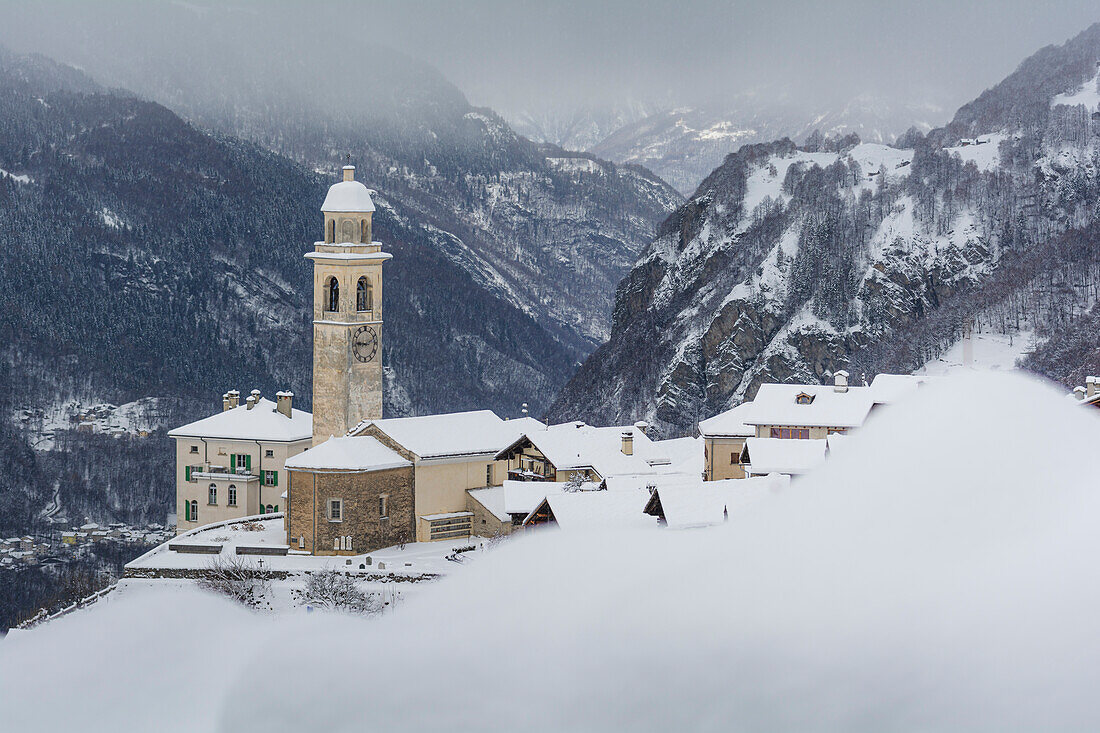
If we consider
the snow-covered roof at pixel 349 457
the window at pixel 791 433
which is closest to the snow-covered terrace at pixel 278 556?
the snow-covered roof at pixel 349 457

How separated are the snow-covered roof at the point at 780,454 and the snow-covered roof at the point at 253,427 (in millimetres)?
25029

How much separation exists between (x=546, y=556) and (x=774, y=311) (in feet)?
524

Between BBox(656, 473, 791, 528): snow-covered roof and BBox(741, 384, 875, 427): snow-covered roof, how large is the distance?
18748mm

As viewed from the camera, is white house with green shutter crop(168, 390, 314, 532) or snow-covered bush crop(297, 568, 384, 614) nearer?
snow-covered bush crop(297, 568, 384, 614)

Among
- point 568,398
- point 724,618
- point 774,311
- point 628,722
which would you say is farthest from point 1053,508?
point 568,398

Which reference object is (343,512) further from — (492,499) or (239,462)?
(239,462)

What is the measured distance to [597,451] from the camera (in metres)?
56.9

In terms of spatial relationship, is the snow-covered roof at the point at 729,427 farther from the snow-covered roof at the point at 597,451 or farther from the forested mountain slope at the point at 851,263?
the forested mountain slope at the point at 851,263

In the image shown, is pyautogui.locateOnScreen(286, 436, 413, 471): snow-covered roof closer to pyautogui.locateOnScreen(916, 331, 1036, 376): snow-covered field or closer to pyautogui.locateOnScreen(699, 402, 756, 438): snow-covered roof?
pyautogui.locateOnScreen(699, 402, 756, 438): snow-covered roof

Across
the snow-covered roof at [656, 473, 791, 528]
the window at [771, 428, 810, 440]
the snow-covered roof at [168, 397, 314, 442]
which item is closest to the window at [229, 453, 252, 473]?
the snow-covered roof at [168, 397, 314, 442]

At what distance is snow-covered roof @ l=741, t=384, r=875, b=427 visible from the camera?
195 feet

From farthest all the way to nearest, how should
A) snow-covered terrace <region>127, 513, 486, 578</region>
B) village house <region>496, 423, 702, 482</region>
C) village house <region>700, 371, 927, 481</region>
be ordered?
village house <region>700, 371, 927, 481</region>
village house <region>496, 423, 702, 482</region>
snow-covered terrace <region>127, 513, 486, 578</region>

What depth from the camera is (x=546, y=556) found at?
12.7ft

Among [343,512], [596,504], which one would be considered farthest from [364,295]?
[596,504]
